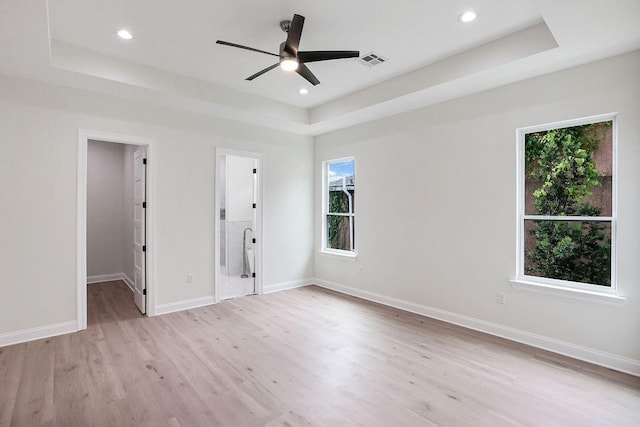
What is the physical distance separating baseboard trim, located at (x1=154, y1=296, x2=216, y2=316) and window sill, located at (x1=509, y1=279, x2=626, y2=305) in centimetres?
398

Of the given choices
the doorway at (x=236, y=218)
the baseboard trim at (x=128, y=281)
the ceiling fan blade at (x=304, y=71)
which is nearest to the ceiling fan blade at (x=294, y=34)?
the ceiling fan blade at (x=304, y=71)

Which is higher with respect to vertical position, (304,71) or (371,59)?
(371,59)

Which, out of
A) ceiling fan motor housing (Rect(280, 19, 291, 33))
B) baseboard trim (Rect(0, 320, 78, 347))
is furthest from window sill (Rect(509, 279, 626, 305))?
baseboard trim (Rect(0, 320, 78, 347))

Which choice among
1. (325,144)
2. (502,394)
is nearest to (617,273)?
(502,394)

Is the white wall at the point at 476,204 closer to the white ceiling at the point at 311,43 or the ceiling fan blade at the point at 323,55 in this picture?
the white ceiling at the point at 311,43

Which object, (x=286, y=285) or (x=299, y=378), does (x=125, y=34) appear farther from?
(x=286, y=285)

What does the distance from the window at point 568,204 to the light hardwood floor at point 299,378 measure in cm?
84

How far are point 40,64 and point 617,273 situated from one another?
569cm

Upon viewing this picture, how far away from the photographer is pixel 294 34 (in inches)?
103

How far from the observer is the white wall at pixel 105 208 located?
20.6ft

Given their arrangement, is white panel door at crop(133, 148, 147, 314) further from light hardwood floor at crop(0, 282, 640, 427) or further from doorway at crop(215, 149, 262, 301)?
doorway at crop(215, 149, 262, 301)

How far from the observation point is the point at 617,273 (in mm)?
2943

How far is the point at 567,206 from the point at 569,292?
2.77 ft

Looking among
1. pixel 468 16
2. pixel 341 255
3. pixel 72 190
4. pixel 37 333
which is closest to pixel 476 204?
pixel 468 16
